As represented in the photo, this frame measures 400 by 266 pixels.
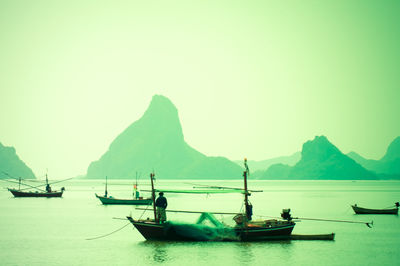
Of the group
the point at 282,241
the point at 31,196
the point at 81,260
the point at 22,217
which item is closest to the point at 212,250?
the point at 282,241

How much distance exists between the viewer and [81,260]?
28438 millimetres

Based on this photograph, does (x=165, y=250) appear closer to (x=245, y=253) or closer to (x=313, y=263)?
(x=245, y=253)

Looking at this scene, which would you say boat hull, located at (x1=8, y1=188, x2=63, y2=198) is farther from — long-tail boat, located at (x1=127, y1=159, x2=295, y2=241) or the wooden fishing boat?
the wooden fishing boat

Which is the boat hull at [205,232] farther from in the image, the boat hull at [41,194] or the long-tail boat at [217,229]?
the boat hull at [41,194]

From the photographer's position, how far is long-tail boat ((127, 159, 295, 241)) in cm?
3306

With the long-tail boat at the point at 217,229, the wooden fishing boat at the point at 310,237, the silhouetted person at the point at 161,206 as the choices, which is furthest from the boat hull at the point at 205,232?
the wooden fishing boat at the point at 310,237

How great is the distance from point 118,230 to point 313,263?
2190 centimetres

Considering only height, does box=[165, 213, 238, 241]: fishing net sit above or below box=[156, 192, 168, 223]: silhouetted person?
below

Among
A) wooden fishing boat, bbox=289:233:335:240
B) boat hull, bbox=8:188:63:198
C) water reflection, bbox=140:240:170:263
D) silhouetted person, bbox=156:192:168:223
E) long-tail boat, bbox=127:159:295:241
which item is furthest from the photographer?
boat hull, bbox=8:188:63:198

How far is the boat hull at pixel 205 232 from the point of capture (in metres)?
33.1

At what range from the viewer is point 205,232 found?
Result: 3369cm

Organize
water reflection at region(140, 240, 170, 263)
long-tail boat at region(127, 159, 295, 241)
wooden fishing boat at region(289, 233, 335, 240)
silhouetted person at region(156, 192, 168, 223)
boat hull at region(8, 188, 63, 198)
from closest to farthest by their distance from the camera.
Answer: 1. water reflection at region(140, 240, 170, 263)
2. silhouetted person at region(156, 192, 168, 223)
3. long-tail boat at region(127, 159, 295, 241)
4. wooden fishing boat at region(289, 233, 335, 240)
5. boat hull at region(8, 188, 63, 198)

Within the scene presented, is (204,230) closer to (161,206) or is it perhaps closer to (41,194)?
(161,206)

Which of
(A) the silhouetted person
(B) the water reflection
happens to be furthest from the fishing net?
(B) the water reflection
